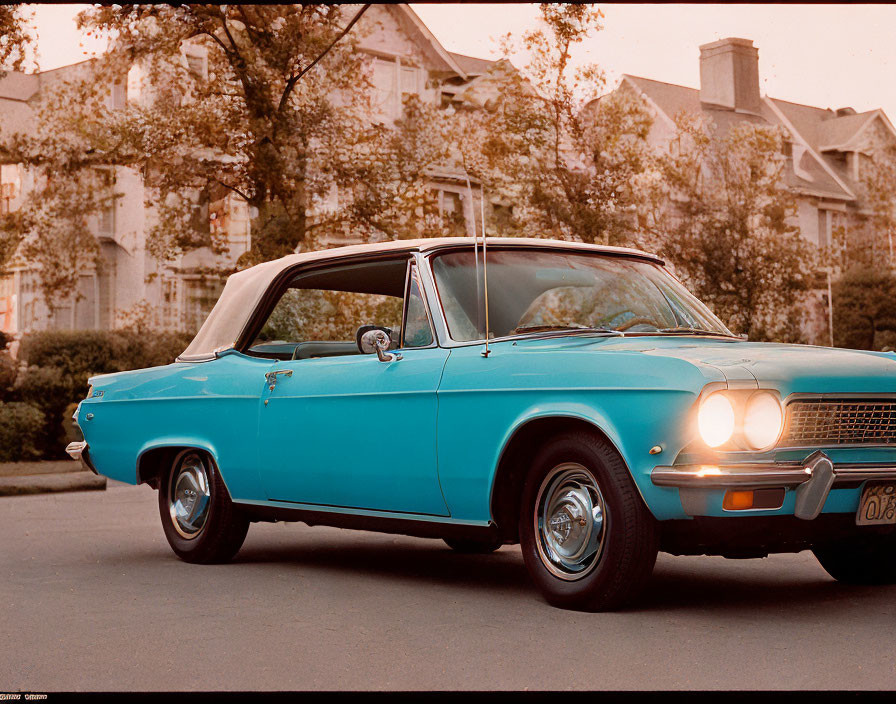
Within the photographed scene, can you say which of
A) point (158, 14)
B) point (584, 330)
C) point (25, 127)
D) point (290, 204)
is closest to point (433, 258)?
point (584, 330)

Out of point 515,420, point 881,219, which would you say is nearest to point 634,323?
point 515,420

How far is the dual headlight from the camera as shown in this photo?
548 centimetres

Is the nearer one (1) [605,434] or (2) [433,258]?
(1) [605,434]

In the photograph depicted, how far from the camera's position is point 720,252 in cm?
2744

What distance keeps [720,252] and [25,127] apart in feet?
53.4

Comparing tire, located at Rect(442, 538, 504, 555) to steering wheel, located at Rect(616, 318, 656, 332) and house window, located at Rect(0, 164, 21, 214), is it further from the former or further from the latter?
house window, located at Rect(0, 164, 21, 214)

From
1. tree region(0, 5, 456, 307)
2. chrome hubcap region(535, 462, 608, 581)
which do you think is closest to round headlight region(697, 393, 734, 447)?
chrome hubcap region(535, 462, 608, 581)

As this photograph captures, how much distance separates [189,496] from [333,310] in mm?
1463

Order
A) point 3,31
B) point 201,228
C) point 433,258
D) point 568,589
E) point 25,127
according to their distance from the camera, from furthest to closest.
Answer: point 25,127
point 201,228
point 3,31
point 433,258
point 568,589

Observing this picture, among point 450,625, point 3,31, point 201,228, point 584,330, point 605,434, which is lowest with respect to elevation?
point 450,625

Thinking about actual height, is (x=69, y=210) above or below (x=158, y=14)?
below

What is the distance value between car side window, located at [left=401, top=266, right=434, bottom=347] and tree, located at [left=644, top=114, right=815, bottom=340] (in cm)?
2039

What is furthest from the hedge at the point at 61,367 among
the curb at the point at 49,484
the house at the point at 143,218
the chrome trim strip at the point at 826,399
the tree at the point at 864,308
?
the tree at the point at 864,308

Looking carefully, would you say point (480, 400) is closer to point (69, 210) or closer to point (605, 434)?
point (605, 434)
